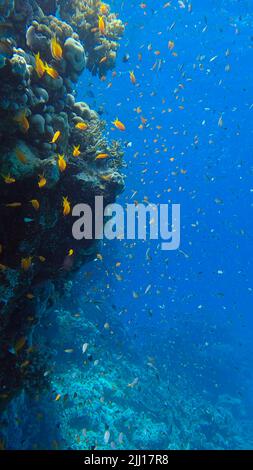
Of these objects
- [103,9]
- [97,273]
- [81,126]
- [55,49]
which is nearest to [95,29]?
[103,9]

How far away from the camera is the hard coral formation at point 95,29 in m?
8.48

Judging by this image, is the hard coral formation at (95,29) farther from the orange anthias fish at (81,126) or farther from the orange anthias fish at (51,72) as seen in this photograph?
the orange anthias fish at (51,72)

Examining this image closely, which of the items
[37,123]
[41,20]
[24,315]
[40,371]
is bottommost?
[40,371]

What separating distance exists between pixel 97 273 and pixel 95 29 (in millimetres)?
12334

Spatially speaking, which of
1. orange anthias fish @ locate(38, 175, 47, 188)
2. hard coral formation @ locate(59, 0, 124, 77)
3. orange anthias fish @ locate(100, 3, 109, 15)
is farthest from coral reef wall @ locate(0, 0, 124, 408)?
orange anthias fish @ locate(100, 3, 109, 15)

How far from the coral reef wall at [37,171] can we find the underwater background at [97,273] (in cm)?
3

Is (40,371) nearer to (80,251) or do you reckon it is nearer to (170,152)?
(80,251)

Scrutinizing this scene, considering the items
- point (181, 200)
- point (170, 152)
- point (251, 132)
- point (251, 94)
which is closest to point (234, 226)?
point (181, 200)

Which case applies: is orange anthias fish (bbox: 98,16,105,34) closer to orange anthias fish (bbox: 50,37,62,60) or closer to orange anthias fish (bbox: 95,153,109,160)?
orange anthias fish (bbox: 50,37,62,60)

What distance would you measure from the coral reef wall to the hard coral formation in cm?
204

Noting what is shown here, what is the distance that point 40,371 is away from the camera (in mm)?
6273

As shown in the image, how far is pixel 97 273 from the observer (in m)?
18.5

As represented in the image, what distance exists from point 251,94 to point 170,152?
21811mm

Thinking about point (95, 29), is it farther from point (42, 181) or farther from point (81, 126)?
point (42, 181)
